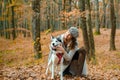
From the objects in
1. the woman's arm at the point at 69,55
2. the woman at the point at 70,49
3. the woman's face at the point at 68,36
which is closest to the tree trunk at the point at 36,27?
the woman at the point at 70,49

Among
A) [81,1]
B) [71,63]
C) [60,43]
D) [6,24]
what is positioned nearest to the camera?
[60,43]

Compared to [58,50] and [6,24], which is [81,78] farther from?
[6,24]

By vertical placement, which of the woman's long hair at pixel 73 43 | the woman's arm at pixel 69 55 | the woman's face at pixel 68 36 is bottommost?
the woman's arm at pixel 69 55

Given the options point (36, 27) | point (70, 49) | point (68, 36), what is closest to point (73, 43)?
point (70, 49)

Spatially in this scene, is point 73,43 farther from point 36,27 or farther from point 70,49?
point 36,27

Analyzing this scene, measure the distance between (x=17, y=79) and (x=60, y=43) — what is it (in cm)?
173

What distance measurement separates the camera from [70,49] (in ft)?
24.6

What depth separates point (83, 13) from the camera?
1346 cm

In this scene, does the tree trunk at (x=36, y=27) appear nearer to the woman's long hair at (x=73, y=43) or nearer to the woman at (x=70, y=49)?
the woman at (x=70, y=49)

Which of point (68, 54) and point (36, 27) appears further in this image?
point (36, 27)

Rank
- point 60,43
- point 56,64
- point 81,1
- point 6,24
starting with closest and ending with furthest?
point 60,43 → point 56,64 → point 81,1 → point 6,24

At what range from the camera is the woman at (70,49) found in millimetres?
7113

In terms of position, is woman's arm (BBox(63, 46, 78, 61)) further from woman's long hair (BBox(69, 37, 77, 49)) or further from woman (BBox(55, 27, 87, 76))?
woman's long hair (BBox(69, 37, 77, 49))

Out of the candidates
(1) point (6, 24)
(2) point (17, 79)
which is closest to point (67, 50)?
(2) point (17, 79)
